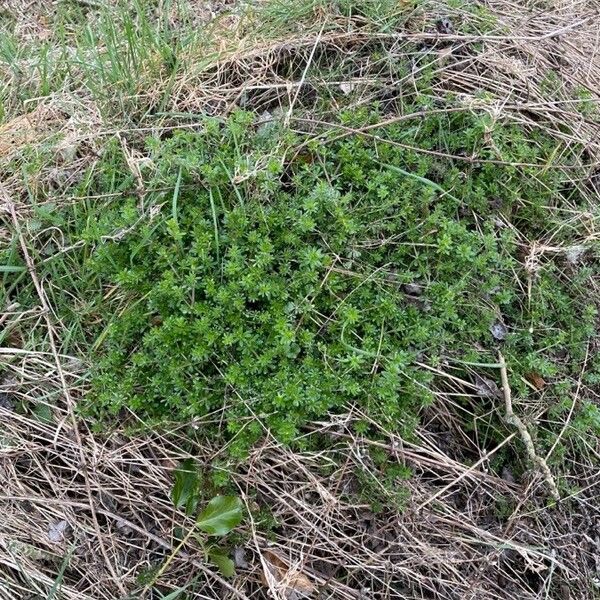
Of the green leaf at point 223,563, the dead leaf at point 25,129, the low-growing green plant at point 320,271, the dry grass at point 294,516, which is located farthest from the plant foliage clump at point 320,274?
the dead leaf at point 25,129

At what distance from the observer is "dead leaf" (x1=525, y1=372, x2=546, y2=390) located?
8.14 ft

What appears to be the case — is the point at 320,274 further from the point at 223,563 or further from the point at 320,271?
the point at 223,563

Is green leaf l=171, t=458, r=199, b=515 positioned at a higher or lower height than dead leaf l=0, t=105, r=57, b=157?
lower

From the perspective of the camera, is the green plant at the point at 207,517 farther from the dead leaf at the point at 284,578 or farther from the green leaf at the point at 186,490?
the dead leaf at the point at 284,578

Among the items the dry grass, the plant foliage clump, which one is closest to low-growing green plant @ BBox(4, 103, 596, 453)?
→ the plant foliage clump

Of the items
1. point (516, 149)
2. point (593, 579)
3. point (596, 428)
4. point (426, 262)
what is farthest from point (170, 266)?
point (593, 579)

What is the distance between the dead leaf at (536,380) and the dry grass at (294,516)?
0.11m

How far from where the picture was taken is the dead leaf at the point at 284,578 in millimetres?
2133

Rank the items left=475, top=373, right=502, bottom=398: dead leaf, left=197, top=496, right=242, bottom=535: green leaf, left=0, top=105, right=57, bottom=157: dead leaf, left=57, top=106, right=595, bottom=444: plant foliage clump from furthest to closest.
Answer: left=0, top=105, right=57, bottom=157: dead leaf → left=475, top=373, right=502, bottom=398: dead leaf → left=57, top=106, right=595, bottom=444: plant foliage clump → left=197, top=496, right=242, bottom=535: green leaf

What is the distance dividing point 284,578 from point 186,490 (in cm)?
46

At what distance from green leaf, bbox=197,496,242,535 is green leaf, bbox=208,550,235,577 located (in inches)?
3.3

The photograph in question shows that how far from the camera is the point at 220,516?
2.13 m

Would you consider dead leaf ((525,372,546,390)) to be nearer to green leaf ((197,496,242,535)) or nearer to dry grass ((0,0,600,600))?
dry grass ((0,0,600,600))

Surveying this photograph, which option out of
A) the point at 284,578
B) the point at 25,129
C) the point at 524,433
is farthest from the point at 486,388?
the point at 25,129
